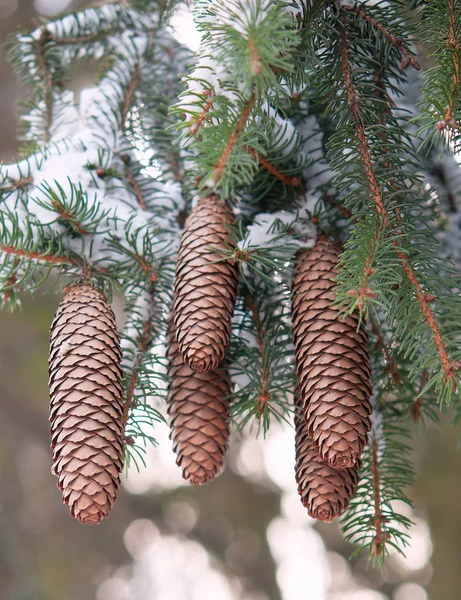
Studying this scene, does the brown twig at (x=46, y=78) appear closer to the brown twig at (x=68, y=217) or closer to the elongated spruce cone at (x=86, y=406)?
the brown twig at (x=68, y=217)

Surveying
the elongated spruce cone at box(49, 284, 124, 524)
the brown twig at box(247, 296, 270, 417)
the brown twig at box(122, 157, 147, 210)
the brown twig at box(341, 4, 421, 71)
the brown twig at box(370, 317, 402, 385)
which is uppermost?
the brown twig at box(341, 4, 421, 71)

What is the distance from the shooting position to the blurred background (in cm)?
246

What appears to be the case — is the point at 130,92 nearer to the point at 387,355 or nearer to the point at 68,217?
the point at 68,217

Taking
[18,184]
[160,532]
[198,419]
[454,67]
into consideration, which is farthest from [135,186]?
[160,532]

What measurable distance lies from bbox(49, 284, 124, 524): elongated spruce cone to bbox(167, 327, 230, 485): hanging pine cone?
10 centimetres

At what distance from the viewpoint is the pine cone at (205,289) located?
685 millimetres

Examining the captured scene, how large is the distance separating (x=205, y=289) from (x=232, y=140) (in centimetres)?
21

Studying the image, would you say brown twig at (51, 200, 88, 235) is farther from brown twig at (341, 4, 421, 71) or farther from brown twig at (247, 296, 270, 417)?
brown twig at (341, 4, 421, 71)

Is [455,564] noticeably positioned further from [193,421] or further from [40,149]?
[40,149]

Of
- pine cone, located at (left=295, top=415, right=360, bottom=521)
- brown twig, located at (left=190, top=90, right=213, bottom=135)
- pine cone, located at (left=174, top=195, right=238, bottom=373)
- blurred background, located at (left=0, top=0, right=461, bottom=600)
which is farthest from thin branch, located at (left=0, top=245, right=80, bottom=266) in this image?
blurred background, located at (left=0, top=0, right=461, bottom=600)

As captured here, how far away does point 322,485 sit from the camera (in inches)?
26.8

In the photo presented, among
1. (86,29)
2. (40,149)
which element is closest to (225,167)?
(40,149)

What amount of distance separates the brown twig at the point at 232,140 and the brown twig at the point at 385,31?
11.2 inches

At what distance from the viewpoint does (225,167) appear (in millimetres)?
556
